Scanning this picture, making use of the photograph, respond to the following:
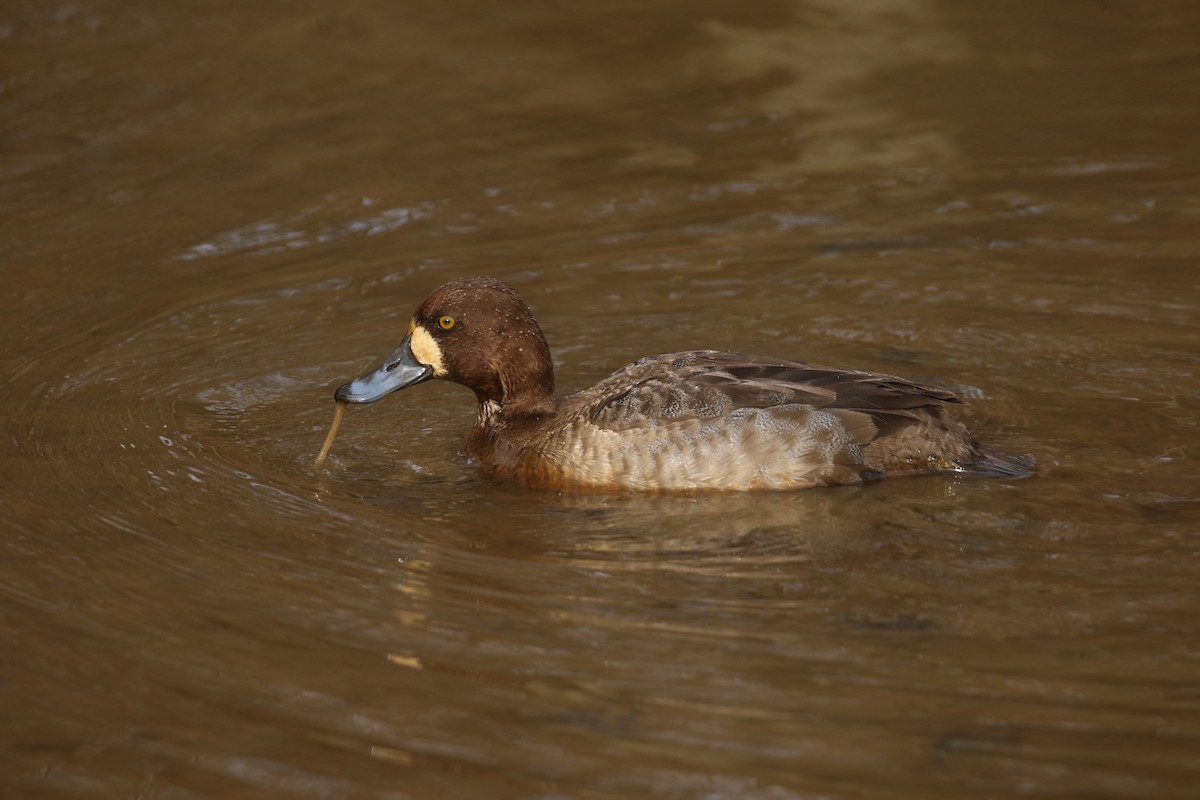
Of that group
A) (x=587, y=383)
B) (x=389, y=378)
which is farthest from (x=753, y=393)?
(x=389, y=378)

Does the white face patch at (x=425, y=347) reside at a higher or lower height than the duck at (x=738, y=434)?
higher

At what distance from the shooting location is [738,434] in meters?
6.48

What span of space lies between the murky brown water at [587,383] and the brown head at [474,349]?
0.37m

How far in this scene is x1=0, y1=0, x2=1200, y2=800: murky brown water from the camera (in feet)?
15.1

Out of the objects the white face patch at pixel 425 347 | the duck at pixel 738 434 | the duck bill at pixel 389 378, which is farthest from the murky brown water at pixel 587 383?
the white face patch at pixel 425 347

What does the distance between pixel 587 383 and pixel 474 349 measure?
95 centimetres

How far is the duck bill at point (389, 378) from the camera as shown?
6996 millimetres

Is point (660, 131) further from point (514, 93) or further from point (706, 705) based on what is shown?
point (706, 705)

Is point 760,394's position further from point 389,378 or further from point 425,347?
point 389,378

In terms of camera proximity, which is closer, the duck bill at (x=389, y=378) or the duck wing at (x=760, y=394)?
the duck wing at (x=760, y=394)

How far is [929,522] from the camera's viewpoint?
238 inches

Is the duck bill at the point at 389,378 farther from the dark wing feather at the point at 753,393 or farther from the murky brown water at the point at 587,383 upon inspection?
the dark wing feather at the point at 753,393

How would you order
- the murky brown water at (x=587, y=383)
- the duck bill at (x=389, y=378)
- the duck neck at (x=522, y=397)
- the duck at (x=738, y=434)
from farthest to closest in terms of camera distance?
the duck neck at (x=522, y=397), the duck bill at (x=389, y=378), the duck at (x=738, y=434), the murky brown water at (x=587, y=383)

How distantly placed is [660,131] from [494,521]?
17.7 feet
